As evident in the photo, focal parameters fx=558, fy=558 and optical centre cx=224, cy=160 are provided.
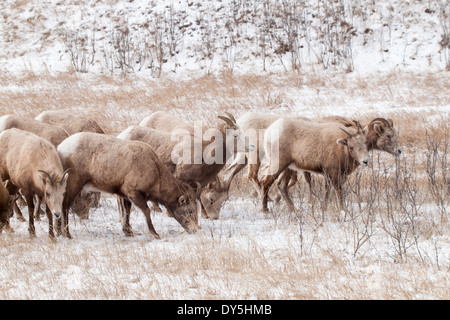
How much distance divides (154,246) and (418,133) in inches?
392

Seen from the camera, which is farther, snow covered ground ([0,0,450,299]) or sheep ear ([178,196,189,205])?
sheep ear ([178,196,189,205])

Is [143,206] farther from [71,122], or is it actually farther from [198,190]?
[71,122]

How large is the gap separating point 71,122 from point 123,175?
410cm

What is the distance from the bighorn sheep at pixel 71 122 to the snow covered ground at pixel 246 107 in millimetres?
1477

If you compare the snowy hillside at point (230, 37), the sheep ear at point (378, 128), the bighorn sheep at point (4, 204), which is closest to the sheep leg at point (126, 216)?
the bighorn sheep at point (4, 204)

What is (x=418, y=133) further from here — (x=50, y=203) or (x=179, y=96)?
(x=50, y=203)

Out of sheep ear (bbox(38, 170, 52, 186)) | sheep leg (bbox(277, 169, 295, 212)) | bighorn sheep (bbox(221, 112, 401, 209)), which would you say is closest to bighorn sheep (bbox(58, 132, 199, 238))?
sheep ear (bbox(38, 170, 52, 186))

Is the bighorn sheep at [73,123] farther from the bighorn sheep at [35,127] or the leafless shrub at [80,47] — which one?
the leafless shrub at [80,47]

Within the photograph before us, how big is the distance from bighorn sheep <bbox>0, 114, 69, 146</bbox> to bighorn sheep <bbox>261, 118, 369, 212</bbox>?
373 centimetres

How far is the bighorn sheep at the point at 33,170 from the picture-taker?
738 cm

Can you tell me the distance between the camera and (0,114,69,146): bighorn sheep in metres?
9.95

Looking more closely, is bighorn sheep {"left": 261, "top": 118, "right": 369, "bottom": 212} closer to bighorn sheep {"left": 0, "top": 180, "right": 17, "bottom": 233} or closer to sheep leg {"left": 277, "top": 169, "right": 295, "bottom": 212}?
sheep leg {"left": 277, "top": 169, "right": 295, "bottom": 212}

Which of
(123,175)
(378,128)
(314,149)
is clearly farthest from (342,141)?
(123,175)

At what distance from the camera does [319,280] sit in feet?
18.2
